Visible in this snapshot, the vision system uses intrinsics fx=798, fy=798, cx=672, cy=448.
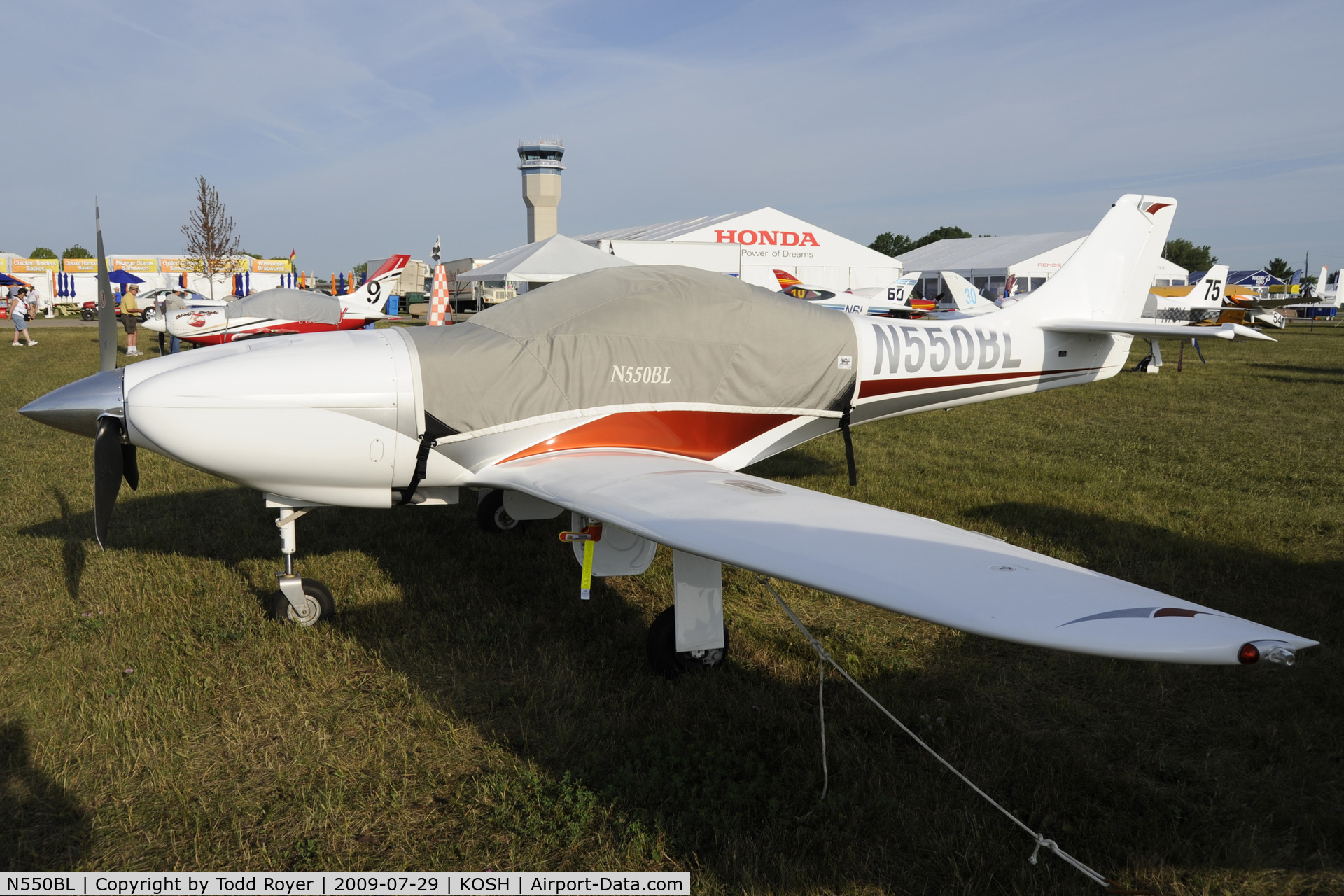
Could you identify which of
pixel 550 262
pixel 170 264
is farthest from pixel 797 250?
pixel 170 264

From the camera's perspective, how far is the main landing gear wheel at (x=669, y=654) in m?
4.18

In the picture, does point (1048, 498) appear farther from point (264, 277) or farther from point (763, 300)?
point (264, 277)

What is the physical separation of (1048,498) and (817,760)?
500 cm

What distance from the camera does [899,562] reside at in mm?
2666

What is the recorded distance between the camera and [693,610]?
4035 mm

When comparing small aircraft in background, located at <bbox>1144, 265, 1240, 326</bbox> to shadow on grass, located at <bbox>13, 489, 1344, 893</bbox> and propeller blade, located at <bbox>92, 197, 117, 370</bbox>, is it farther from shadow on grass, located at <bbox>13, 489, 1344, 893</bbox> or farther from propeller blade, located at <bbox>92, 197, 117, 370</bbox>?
propeller blade, located at <bbox>92, 197, 117, 370</bbox>

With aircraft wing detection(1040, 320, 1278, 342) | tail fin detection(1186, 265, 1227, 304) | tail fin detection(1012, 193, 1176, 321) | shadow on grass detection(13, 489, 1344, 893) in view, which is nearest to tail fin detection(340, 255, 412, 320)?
shadow on grass detection(13, 489, 1344, 893)

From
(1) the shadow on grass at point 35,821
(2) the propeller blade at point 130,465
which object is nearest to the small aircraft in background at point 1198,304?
(2) the propeller blade at point 130,465

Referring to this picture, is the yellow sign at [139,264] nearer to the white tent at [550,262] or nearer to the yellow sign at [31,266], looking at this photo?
the yellow sign at [31,266]

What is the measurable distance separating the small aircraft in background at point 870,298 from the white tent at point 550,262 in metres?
7.42

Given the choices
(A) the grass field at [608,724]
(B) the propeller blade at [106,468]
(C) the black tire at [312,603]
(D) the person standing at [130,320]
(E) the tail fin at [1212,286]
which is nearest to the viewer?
(A) the grass field at [608,724]

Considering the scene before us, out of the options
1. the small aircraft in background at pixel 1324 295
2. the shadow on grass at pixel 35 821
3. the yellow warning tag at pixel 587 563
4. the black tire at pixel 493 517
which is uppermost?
the small aircraft in background at pixel 1324 295

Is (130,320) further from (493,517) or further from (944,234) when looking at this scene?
(944,234)

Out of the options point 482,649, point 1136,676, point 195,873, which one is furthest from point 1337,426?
point 195,873
